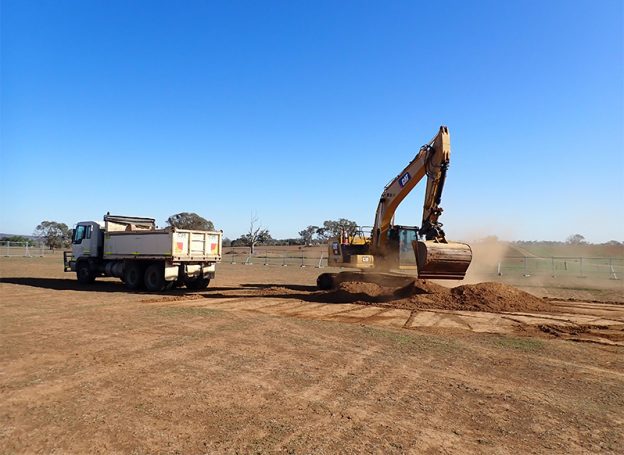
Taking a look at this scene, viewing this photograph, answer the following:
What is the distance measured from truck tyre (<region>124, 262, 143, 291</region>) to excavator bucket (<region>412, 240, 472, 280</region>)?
12185 millimetres

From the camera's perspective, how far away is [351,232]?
20312mm

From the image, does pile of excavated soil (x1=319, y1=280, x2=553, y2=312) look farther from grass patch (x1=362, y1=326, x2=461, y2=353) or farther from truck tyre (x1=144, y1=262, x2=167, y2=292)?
truck tyre (x1=144, y1=262, x2=167, y2=292)

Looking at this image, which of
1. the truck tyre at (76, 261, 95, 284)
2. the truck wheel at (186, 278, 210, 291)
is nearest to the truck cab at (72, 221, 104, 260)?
the truck tyre at (76, 261, 95, 284)

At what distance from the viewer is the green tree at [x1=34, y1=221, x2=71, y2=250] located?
93.2m

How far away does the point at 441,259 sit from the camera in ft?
46.3

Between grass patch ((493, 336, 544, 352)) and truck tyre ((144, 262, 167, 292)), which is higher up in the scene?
truck tyre ((144, 262, 167, 292))

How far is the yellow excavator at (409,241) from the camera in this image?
14.3m

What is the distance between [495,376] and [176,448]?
4.89 metres

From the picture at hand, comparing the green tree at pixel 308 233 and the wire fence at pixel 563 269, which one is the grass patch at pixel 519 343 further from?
the green tree at pixel 308 233

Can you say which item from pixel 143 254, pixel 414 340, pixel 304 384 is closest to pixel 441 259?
pixel 414 340

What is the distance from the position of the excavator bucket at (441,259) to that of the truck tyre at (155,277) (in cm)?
1063

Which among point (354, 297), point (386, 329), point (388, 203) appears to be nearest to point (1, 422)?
point (386, 329)

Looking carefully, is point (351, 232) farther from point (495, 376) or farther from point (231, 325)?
point (495, 376)

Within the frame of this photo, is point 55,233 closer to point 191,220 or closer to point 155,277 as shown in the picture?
point 191,220
